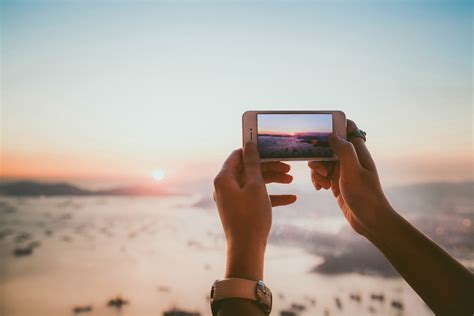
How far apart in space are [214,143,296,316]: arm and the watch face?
2 centimetres

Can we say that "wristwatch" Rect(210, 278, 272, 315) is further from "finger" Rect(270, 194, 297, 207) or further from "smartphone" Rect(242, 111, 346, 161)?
"smartphone" Rect(242, 111, 346, 161)

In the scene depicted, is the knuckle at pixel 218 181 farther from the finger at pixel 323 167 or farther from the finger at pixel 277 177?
the finger at pixel 323 167

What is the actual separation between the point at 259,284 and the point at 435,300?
26.9 inches

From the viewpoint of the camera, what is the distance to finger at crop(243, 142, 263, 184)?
1593mm

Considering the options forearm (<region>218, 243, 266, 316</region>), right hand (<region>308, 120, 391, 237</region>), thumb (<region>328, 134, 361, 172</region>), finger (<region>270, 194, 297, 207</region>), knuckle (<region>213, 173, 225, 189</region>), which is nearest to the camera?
forearm (<region>218, 243, 266, 316</region>)

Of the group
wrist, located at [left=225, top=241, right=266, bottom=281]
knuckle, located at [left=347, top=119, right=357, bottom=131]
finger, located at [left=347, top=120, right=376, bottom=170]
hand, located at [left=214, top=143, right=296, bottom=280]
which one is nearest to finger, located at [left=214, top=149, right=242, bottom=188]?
hand, located at [left=214, top=143, right=296, bottom=280]

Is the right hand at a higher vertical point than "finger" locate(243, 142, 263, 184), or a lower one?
lower

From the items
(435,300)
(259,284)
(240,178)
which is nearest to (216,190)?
(240,178)

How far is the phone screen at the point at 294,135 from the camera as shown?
2219mm

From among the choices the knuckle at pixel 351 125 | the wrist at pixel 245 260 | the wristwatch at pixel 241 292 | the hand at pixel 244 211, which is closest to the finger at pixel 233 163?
the hand at pixel 244 211

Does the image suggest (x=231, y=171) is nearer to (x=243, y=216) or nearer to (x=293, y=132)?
(x=243, y=216)

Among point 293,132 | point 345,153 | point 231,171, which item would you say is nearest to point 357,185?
point 345,153

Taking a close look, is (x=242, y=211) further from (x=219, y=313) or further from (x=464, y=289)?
(x=464, y=289)

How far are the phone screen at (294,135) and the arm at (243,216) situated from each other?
16.5 inches
